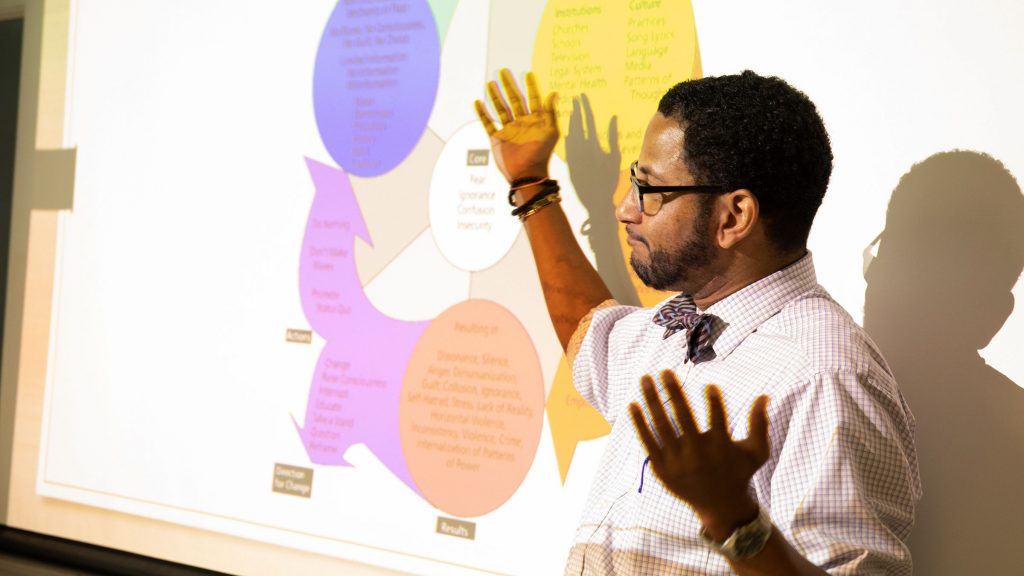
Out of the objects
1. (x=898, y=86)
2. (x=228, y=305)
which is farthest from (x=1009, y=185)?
(x=228, y=305)

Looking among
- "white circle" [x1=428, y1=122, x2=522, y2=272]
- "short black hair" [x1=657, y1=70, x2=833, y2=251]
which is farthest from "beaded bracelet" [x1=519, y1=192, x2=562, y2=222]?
"short black hair" [x1=657, y1=70, x2=833, y2=251]

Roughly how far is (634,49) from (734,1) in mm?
194

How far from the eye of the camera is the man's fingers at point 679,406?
0.92 m

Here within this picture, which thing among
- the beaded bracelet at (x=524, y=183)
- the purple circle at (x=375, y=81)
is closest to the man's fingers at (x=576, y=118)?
the beaded bracelet at (x=524, y=183)

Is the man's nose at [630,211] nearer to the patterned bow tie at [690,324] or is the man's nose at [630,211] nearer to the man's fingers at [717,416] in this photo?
the patterned bow tie at [690,324]

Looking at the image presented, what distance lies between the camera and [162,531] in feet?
7.18

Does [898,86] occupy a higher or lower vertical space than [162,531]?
higher

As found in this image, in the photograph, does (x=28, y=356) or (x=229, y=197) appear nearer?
(x=229, y=197)

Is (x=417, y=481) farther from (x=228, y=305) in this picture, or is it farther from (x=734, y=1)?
(x=734, y=1)

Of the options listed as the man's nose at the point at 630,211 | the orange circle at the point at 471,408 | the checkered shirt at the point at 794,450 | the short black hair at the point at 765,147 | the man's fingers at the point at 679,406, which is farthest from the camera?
the orange circle at the point at 471,408

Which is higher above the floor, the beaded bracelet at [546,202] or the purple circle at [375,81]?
the purple circle at [375,81]

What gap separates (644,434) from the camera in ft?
3.10

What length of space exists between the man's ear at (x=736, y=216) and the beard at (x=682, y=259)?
18mm

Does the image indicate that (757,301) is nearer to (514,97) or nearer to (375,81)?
(514,97)
